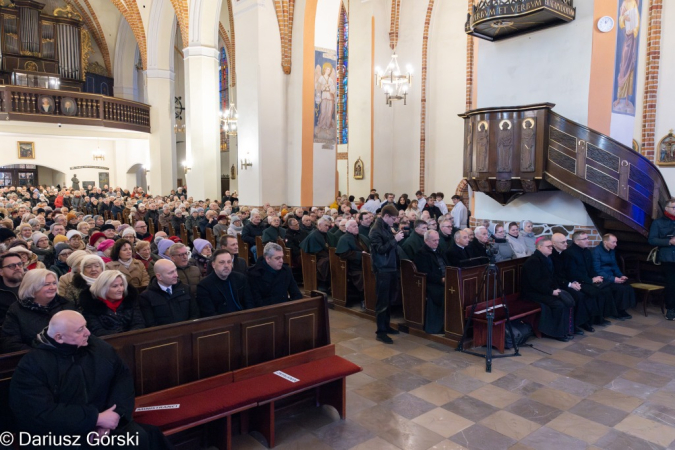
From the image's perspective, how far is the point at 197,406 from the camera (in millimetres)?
3148

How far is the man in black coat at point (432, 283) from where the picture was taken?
5.86m

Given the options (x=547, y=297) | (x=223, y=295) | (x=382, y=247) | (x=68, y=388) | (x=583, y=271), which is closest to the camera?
(x=68, y=388)

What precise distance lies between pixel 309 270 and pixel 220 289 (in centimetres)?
367

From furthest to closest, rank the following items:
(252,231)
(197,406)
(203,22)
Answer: (203,22) < (252,231) < (197,406)

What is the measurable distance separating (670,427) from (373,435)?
234cm

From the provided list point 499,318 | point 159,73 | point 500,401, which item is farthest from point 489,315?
point 159,73

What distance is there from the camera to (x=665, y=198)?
24.5 feet

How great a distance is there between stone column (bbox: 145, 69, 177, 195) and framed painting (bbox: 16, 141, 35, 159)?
4.93 metres

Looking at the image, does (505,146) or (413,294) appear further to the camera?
(505,146)

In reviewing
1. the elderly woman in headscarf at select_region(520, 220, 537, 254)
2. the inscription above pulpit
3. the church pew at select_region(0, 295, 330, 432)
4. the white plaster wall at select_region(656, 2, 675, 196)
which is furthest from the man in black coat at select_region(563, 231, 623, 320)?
the white plaster wall at select_region(656, 2, 675, 196)

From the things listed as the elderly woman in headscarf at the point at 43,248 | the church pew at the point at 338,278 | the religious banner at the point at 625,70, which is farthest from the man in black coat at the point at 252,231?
the religious banner at the point at 625,70

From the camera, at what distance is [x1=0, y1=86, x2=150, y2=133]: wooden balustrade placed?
54.3ft

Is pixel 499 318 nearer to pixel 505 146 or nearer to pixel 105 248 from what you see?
pixel 505 146

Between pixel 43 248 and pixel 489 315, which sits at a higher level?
pixel 43 248
